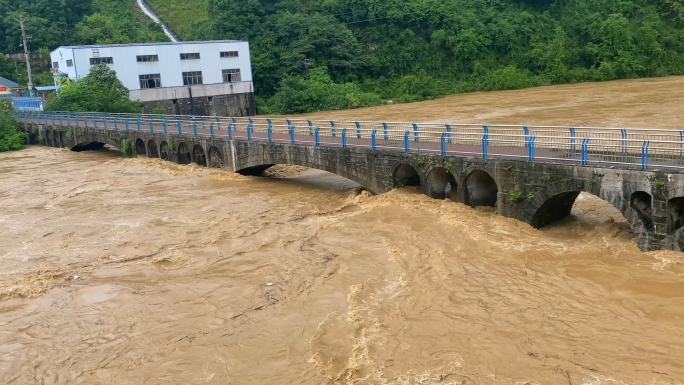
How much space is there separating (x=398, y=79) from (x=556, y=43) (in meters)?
16.5

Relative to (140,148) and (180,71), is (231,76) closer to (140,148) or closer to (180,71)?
(180,71)

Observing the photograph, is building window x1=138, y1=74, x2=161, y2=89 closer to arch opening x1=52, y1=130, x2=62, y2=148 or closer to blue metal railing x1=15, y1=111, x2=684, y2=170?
arch opening x1=52, y1=130, x2=62, y2=148

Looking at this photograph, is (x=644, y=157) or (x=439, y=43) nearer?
(x=644, y=157)

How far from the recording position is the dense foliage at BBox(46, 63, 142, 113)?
46.4 metres

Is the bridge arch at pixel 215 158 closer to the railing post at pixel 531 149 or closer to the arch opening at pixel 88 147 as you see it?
the railing post at pixel 531 149

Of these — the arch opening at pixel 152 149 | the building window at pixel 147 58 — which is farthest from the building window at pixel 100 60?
the arch opening at pixel 152 149

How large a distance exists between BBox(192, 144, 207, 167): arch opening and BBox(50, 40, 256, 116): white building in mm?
25505

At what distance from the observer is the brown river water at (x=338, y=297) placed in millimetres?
10516

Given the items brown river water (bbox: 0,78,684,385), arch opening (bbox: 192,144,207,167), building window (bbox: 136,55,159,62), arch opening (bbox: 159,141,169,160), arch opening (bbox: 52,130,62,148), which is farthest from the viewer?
building window (bbox: 136,55,159,62)

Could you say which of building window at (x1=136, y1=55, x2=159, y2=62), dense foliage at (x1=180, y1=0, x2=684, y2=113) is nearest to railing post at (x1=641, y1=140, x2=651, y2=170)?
dense foliage at (x1=180, y1=0, x2=684, y2=113)

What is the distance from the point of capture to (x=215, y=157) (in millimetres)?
29438

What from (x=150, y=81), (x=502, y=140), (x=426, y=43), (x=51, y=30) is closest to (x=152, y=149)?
(x=502, y=140)

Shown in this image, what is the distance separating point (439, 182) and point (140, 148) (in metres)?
22.2

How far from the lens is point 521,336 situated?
436 inches
